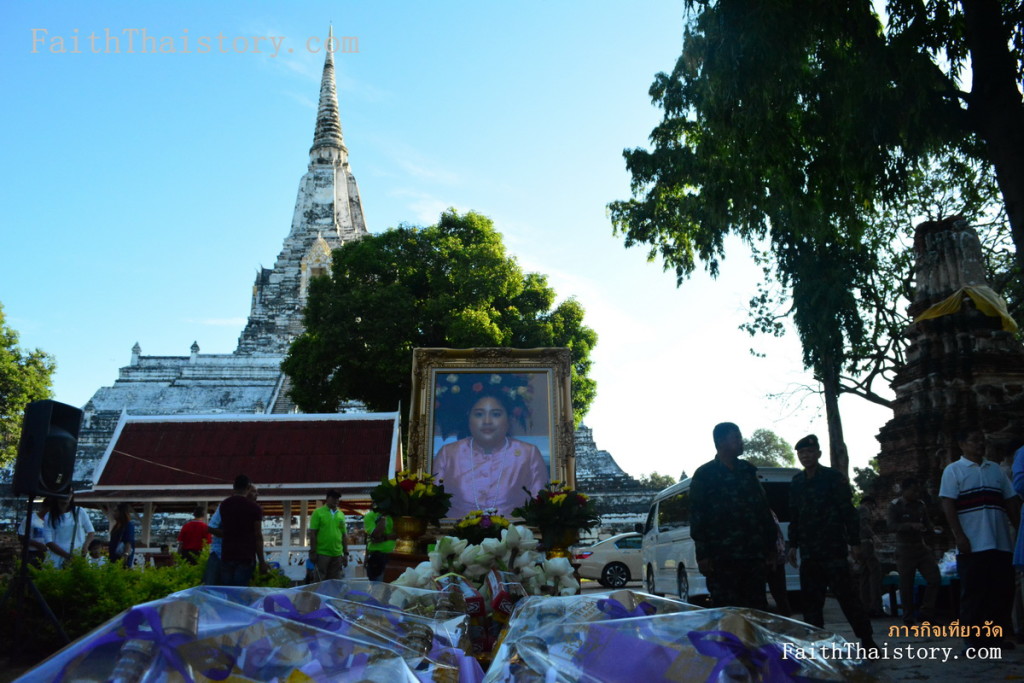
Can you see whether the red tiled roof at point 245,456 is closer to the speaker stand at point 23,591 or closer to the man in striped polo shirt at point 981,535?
the speaker stand at point 23,591

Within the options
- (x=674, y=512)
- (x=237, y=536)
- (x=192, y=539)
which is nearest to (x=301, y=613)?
(x=237, y=536)

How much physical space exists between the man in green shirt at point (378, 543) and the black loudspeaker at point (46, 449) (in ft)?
10.5

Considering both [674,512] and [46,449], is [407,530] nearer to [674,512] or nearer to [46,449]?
[46,449]

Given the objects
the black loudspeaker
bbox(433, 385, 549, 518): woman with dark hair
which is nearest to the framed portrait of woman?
bbox(433, 385, 549, 518): woman with dark hair

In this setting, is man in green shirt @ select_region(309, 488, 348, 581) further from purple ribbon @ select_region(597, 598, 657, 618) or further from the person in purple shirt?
purple ribbon @ select_region(597, 598, 657, 618)

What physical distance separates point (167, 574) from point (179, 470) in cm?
735

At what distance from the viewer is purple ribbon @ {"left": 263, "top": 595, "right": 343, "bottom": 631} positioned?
1.78 m

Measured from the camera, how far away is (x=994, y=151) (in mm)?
6422

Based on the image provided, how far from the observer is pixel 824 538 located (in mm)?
5680

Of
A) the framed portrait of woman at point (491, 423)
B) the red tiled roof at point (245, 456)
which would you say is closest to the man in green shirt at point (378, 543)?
the framed portrait of woman at point (491, 423)

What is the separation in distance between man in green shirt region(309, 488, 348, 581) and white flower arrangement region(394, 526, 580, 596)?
637cm

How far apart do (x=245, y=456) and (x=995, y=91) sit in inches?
525

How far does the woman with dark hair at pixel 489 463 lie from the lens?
9.75 meters

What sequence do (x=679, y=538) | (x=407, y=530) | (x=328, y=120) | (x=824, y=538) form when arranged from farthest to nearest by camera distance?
(x=328, y=120)
(x=679, y=538)
(x=407, y=530)
(x=824, y=538)
